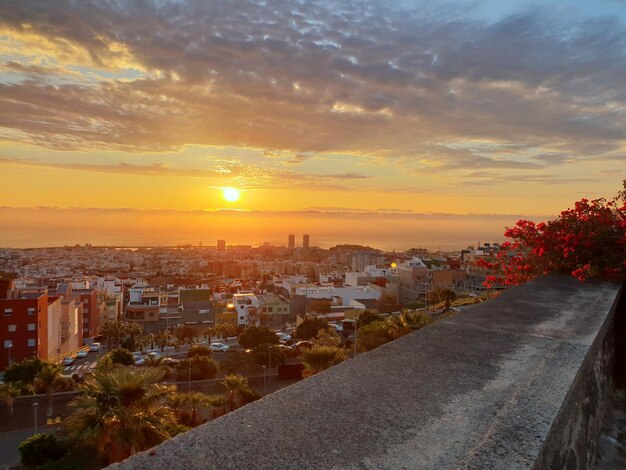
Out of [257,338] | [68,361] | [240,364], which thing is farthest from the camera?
[68,361]

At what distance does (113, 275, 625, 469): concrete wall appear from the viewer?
113 cm

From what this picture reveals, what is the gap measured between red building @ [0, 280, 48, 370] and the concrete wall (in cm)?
3185

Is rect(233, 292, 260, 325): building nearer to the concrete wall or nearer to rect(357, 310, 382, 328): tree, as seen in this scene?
rect(357, 310, 382, 328): tree

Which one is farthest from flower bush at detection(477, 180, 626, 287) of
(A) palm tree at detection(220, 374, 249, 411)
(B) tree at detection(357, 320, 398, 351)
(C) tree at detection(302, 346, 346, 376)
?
(A) palm tree at detection(220, 374, 249, 411)

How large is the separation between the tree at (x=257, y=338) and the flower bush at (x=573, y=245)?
19578 millimetres

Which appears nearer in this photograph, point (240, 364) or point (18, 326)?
point (240, 364)

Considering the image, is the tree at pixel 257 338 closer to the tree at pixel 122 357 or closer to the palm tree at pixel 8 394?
the tree at pixel 122 357

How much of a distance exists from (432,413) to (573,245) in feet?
12.1

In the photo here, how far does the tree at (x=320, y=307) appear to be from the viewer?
129 feet

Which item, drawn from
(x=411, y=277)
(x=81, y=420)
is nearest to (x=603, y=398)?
(x=81, y=420)

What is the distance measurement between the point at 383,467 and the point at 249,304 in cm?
4667

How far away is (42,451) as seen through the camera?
948 centimetres

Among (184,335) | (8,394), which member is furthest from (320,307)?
(8,394)

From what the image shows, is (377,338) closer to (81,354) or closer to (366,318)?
(366,318)
